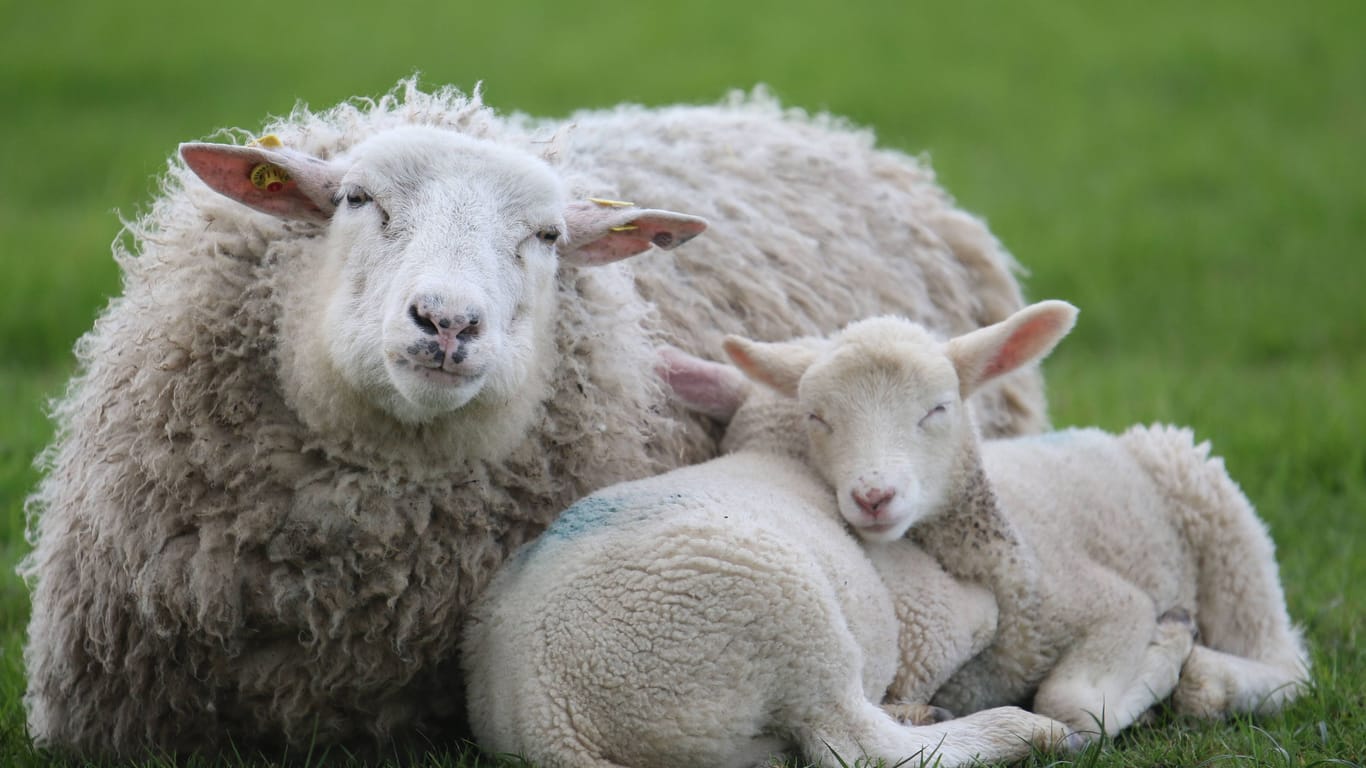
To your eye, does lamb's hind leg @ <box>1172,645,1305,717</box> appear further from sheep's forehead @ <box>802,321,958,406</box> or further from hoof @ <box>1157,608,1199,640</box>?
sheep's forehead @ <box>802,321,958,406</box>

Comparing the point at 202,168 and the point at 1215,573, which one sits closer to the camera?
the point at 202,168

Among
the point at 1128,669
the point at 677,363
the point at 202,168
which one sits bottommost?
the point at 1128,669

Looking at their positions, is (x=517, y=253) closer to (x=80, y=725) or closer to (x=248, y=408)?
(x=248, y=408)

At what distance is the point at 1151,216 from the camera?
10.6 metres

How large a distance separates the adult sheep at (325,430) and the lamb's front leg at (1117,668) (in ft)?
3.69

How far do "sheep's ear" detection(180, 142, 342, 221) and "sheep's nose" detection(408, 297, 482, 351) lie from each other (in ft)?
1.88

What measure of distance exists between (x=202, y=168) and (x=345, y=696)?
120cm

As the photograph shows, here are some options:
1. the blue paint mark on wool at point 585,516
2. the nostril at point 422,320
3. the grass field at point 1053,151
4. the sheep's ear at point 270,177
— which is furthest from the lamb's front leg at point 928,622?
the sheep's ear at point 270,177

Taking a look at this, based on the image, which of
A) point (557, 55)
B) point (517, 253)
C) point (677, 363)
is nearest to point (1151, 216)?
point (557, 55)

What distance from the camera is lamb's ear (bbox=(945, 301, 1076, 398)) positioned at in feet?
12.9

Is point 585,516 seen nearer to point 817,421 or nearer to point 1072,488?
point 817,421

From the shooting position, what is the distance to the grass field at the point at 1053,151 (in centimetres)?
591

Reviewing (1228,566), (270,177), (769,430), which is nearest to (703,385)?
(769,430)

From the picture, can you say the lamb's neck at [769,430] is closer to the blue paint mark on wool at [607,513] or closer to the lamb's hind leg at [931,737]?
the blue paint mark on wool at [607,513]
